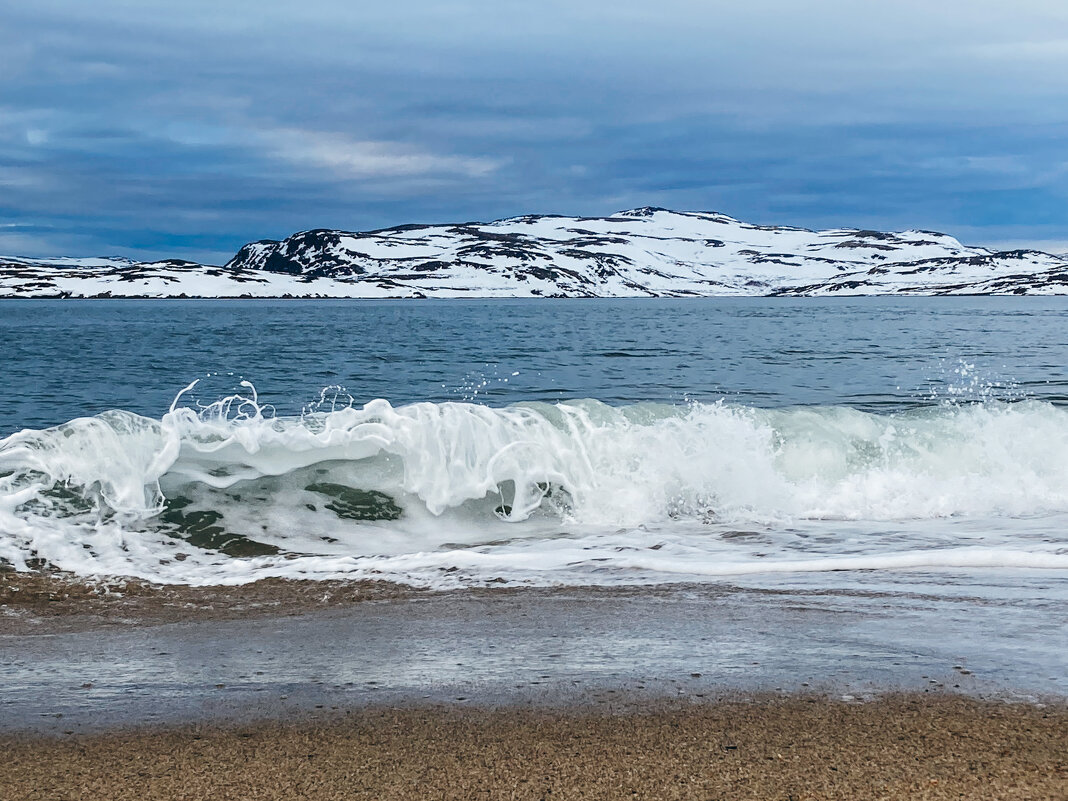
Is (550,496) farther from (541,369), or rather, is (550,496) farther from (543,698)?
(541,369)

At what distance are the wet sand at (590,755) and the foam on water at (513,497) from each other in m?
2.93

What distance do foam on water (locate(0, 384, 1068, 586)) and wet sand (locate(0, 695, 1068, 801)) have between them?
9.63ft

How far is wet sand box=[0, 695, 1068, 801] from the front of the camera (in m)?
3.60

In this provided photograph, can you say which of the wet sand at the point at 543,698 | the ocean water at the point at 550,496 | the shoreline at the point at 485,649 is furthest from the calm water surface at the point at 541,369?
the wet sand at the point at 543,698

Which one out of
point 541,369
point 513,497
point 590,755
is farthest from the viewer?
point 541,369

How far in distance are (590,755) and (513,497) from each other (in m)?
6.30

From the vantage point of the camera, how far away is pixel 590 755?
3.90m

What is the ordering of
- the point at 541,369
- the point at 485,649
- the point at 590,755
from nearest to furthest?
the point at 590,755
the point at 485,649
the point at 541,369

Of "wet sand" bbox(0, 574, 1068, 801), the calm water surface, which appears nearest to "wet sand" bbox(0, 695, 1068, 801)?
"wet sand" bbox(0, 574, 1068, 801)

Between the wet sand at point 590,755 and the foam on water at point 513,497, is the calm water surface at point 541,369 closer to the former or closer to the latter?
the foam on water at point 513,497

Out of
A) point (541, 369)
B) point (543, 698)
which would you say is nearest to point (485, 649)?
point (543, 698)

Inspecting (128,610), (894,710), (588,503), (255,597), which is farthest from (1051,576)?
(128,610)

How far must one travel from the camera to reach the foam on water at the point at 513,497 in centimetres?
782

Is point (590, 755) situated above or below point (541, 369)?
below
